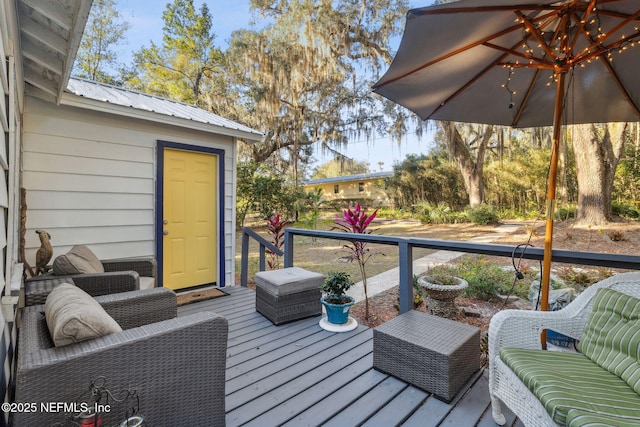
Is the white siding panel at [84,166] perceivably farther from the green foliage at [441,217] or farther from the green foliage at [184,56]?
the green foliage at [441,217]

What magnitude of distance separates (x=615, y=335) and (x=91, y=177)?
167 inches

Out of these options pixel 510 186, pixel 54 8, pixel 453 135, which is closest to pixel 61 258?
pixel 54 8

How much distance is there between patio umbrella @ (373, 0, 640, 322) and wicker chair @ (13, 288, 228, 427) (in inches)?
76.9

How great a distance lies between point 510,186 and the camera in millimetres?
13820

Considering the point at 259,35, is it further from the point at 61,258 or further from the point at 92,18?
the point at 61,258

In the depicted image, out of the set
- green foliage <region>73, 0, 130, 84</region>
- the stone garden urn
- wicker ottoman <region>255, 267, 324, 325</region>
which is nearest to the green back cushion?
the stone garden urn

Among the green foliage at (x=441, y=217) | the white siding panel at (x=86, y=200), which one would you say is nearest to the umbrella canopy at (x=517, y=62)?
the white siding panel at (x=86, y=200)

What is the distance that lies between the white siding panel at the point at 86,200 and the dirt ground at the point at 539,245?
2.78 metres

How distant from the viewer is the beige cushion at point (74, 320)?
1210mm

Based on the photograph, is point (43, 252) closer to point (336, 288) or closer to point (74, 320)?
point (74, 320)

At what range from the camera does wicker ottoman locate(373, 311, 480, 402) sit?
5.98 ft

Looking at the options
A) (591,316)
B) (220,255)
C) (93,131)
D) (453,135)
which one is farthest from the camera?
(453,135)

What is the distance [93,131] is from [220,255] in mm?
1977

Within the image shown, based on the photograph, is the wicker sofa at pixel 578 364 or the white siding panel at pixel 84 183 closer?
the wicker sofa at pixel 578 364
